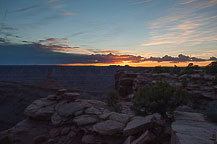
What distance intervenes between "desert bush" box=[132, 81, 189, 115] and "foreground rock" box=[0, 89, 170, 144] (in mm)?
629

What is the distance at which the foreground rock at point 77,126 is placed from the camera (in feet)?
20.4

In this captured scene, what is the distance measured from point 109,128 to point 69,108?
4.84 m

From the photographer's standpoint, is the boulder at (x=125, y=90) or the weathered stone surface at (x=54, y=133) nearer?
the weathered stone surface at (x=54, y=133)

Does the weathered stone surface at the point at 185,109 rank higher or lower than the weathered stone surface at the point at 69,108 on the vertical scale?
higher

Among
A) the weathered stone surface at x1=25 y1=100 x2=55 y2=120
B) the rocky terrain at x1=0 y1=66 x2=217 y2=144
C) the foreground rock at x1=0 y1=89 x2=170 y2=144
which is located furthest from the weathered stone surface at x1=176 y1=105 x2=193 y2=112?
the weathered stone surface at x1=25 y1=100 x2=55 y2=120

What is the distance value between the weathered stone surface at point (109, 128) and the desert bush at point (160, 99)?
1.52m

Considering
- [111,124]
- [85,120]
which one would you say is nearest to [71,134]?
[85,120]

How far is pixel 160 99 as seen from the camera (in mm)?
7781

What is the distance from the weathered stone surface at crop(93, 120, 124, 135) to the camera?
24.1 ft

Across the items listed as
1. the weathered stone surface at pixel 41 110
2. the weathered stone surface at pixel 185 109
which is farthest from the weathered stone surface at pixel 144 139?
the weathered stone surface at pixel 41 110

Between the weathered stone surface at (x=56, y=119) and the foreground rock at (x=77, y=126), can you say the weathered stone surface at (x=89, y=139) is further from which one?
the weathered stone surface at (x=56, y=119)

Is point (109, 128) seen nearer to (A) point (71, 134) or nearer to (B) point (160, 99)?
(B) point (160, 99)

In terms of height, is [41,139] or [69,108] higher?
[69,108]

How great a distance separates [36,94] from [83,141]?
45.9 metres
